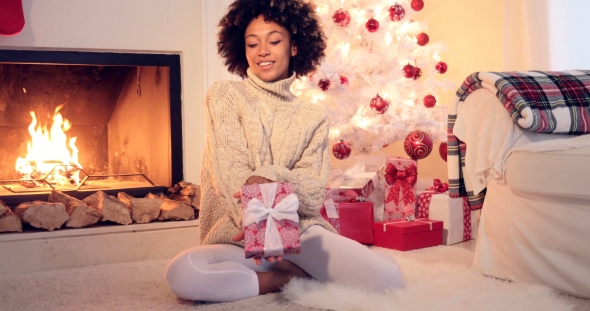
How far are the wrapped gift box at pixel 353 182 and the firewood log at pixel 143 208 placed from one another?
83 cm

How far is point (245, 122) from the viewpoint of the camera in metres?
1.84

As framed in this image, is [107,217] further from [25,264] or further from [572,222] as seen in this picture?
[572,222]

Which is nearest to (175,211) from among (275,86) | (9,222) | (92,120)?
(9,222)

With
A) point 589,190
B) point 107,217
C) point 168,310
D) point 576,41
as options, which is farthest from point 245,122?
point 576,41

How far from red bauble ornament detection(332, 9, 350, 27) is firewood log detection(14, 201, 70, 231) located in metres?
1.70

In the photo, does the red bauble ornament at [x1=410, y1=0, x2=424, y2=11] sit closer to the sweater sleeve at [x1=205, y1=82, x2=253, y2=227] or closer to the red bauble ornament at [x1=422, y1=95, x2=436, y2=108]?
the red bauble ornament at [x1=422, y1=95, x2=436, y2=108]

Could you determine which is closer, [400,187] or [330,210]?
[330,210]

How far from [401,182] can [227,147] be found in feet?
4.23

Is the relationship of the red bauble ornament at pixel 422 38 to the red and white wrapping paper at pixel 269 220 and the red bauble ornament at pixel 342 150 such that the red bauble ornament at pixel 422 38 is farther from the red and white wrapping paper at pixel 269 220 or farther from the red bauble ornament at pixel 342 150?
the red and white wrapping paper at pixel 269 220

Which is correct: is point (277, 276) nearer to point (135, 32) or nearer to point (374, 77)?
point (135, 32)

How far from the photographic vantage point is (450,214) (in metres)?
2.71

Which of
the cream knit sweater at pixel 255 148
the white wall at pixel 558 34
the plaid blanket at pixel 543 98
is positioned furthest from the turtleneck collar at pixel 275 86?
the white wall at pixel 558 34

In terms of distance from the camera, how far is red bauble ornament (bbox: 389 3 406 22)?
10.6 feet

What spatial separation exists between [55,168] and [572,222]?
6.84ft
